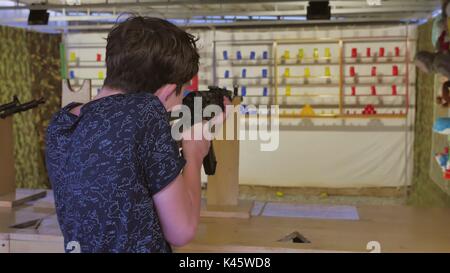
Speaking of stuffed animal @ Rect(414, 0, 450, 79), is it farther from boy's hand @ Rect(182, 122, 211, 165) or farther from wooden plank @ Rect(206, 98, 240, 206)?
boy's hand @ Rect(182, 122, 211, 165)

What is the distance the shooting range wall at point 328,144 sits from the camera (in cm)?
578

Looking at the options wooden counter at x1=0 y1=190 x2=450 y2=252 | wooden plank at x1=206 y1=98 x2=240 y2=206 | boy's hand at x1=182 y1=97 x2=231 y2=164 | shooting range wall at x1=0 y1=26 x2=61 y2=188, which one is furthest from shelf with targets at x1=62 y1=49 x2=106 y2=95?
boy's hand at x1=182 y1=97 x2=231 y2=164

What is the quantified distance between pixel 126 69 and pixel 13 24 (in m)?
5.20

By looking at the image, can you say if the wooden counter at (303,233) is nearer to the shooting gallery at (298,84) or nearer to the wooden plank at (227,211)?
the wooden plank at (227,211)

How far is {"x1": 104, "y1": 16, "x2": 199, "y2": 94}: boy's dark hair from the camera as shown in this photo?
978 millimetres

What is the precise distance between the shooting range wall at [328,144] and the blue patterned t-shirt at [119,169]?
4.90 metres

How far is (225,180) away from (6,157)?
1283 millimetres

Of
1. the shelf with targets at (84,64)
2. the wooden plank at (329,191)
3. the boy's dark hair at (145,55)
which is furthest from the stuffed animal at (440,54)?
the shelf with targets at (84,64)

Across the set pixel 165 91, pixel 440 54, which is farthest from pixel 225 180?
pixel 165 91

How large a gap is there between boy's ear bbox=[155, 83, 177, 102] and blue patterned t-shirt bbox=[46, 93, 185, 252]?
0.24ft

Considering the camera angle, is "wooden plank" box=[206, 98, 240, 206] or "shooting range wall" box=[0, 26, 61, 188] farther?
"shooting range wall" box=[0, 26, 61, 188]

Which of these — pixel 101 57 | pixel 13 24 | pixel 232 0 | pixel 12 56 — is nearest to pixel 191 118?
pixel 232 0

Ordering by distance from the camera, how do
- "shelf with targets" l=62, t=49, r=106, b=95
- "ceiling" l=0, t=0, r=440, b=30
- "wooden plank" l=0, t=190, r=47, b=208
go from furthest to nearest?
"shelf with targets" l=62, t=49, r=106, b=95 → "ceiling" l=0, t=0, r=440, b=30 → "wooden plank" l=0, t=190, r=47, b=208

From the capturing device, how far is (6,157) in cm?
257
